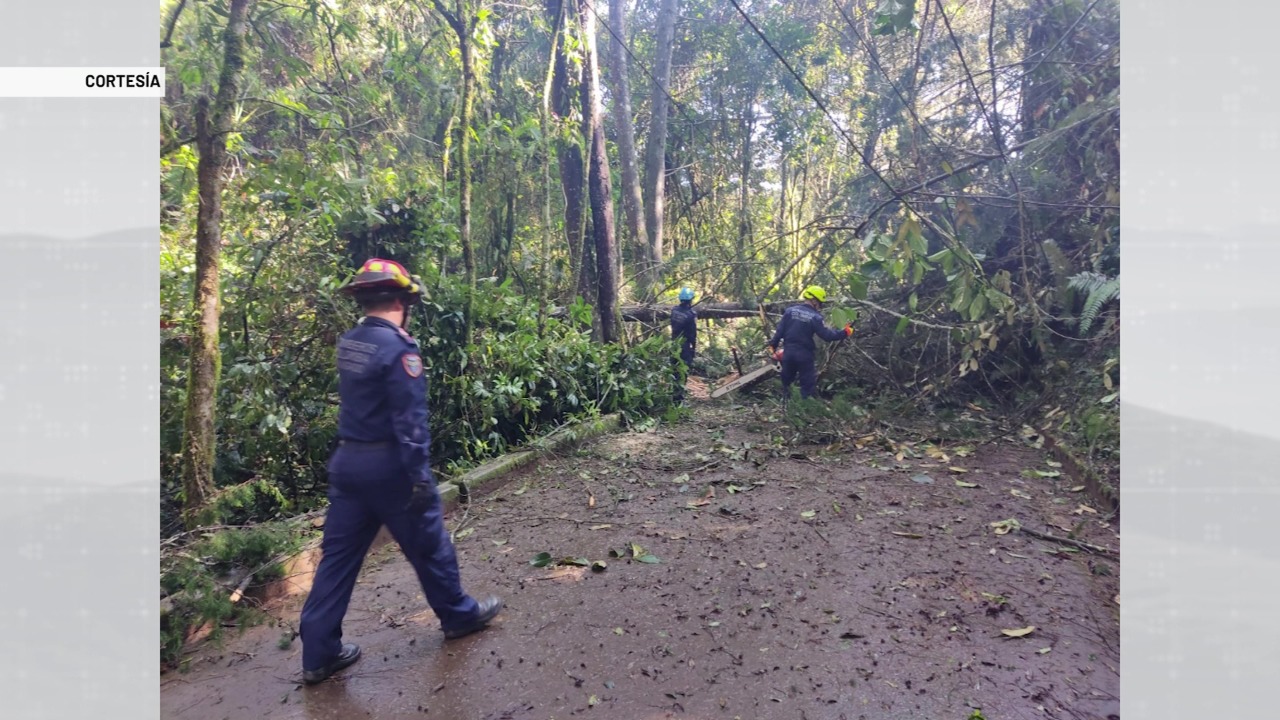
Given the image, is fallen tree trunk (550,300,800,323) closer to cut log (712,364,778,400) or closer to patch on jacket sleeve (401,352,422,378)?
cut log (712,364,778,400)

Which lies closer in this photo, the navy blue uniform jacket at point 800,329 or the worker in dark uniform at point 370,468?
the worker in dark uniform at point 370,468

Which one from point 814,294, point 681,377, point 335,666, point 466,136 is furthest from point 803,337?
point 335,666

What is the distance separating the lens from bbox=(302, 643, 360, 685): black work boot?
124 inches

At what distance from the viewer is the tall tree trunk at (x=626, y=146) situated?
13109mm

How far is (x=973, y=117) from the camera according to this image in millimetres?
8875

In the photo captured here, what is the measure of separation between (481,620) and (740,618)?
139cm

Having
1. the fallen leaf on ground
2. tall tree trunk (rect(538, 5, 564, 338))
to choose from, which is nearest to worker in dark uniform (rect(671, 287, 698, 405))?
tall tree trunk (rect(538, 5, 564, 338))

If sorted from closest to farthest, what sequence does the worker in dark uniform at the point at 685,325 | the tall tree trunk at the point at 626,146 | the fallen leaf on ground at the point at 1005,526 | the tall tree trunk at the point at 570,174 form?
the fallen leaf on ground at the point at 1005,526, the tall tree trunk at the point at 570,174, the worker in dark uniform at the point at 685,325, the tall tree trunk at the point at 626,146

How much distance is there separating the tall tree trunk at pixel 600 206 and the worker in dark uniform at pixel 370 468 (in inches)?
261

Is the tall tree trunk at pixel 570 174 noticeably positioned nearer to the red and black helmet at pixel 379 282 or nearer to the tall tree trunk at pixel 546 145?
the tall tree trunk at pixel 546 145

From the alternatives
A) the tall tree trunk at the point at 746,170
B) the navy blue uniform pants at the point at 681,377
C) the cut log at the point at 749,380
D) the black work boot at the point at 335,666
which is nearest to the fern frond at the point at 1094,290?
the cut log at the point at 749,380

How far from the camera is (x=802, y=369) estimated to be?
360 inches

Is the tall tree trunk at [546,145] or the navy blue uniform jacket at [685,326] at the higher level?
the tall tree trunk at [546,145]

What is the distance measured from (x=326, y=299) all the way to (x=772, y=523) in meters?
4.25
